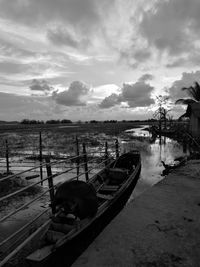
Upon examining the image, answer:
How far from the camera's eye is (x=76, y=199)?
17.2ft

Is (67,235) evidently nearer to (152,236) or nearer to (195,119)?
(152,236)

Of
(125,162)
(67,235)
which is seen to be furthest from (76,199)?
(125,162)

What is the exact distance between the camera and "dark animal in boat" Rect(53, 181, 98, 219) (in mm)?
5195

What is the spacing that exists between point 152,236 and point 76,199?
5.95 ft

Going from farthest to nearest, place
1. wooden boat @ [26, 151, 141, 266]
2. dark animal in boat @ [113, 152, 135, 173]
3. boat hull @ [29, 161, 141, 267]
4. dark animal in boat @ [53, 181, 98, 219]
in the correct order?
dark animal in boat @ [113, 152, 135, 173] → dark animal in boat @ [53, 181, 98, 219] → boat hull @ [29, 161, 141, 267] → wooden boat @ [26, 151, 141, 266]

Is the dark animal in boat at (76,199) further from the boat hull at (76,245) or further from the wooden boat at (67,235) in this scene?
the boat hull at (76,245)

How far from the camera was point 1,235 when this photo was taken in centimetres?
658

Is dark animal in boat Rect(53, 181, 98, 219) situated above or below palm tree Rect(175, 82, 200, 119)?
below

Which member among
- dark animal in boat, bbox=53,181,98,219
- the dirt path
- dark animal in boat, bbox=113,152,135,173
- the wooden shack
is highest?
the wooden shack

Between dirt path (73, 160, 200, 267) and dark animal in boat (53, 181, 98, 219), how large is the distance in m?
0.65

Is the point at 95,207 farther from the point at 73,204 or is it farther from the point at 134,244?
the point at 134,244

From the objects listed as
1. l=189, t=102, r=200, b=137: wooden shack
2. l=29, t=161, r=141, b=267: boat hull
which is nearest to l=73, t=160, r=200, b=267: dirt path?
l=29, t=161, r=141, b=267: boat hull

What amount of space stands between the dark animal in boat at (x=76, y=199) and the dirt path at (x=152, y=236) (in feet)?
2.13

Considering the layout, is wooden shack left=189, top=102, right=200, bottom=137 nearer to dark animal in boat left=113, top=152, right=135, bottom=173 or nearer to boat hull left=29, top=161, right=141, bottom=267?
dark animal in boat left=113, top=152, right=135, bottom=173
